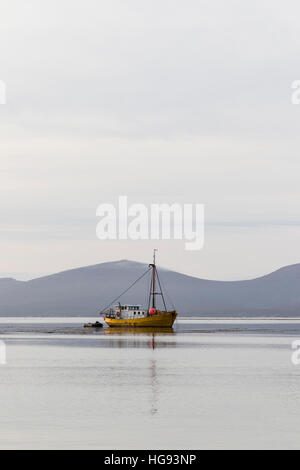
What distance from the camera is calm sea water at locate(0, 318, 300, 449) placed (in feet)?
134

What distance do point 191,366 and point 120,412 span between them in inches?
1388

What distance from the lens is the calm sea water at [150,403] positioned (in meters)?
40.8

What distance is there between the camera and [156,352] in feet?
357

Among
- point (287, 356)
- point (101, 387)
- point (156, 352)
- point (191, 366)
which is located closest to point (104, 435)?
point (101, 387)

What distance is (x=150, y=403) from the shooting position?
175 ft

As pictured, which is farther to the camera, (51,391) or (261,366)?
(261,366)

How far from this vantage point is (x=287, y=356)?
327 ft

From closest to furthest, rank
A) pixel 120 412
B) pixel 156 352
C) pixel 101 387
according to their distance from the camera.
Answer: pixel 120 412 < pixel 101 387 < pixel 156 352

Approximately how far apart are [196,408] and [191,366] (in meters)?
33.1
